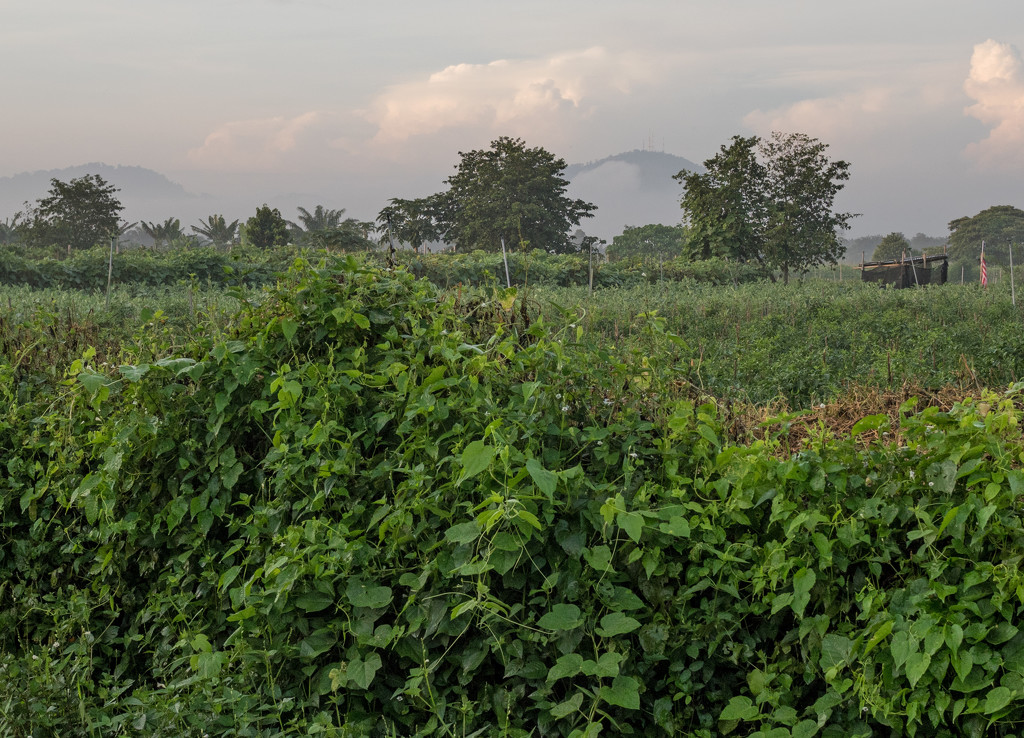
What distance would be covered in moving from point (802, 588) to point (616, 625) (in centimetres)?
56

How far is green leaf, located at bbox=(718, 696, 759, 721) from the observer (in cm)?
238

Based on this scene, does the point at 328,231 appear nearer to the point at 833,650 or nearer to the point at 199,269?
the point at 199,269

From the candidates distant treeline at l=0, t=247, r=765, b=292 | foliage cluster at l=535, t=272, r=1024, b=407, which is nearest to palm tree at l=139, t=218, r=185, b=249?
distant treeline at l=0, t=247, r=765, b=292

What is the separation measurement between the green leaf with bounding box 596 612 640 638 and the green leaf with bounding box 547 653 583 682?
0.10 m

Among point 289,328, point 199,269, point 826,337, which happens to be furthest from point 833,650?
point 199,269

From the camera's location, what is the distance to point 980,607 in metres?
2.25

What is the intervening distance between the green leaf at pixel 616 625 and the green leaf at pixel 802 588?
1.53 ft

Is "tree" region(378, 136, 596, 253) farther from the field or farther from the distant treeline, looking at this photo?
the field

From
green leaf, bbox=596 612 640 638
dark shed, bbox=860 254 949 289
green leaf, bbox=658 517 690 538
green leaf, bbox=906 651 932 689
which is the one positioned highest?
dark shed, bbox=860 254 949 289

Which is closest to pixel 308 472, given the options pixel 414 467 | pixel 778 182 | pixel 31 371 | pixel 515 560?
pixel 414 467

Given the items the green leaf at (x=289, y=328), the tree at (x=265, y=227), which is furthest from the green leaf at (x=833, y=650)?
the tree at (x=265, y=227)

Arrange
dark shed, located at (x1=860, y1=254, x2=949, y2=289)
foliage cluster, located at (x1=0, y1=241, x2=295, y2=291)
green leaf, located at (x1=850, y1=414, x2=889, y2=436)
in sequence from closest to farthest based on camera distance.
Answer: green leaf, located at (x1=850, y1=414, x2=889, y2=436), foliage cluster, located at (x1=0, y1=241, x2=295, y2=291), dark shed, located at (x1=860, y1=254, x2=949, y2=289)

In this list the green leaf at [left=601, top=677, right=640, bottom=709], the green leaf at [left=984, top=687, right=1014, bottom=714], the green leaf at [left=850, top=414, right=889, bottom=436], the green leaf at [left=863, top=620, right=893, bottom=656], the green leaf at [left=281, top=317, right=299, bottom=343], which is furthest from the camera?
the green leaf at [left=281, top=317, right=299, bottom=343]

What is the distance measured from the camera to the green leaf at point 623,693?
2336 millimetres
